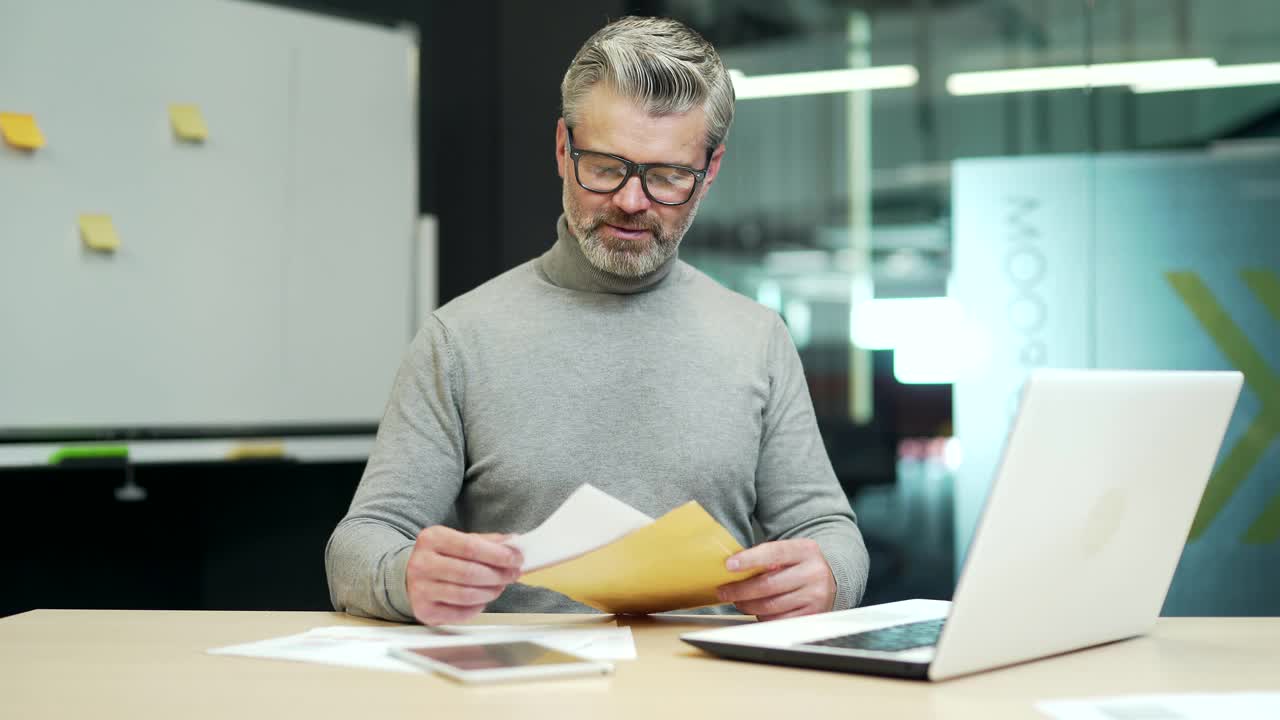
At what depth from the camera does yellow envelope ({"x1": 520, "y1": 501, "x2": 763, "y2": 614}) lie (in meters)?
1.18

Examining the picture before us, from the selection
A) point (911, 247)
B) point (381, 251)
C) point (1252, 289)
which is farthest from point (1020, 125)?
point (381, 251)

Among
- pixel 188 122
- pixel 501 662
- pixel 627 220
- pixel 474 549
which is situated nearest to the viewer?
pixel 501 662

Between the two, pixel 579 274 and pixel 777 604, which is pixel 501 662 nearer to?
pixel 777 604

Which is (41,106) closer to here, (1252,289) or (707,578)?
(707,578)

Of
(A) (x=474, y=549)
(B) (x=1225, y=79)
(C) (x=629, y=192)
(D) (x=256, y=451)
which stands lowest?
(D) (x=256, y=451)

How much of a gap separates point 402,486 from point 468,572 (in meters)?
0.37

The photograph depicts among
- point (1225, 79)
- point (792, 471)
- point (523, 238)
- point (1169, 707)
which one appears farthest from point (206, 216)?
point (1225, 79)

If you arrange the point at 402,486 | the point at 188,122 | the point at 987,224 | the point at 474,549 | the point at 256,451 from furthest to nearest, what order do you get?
the point at 987,224, the point at 256,451, the point at 188,122, the point at 402,486, the point at 474,549

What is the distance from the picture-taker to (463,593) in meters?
1.30

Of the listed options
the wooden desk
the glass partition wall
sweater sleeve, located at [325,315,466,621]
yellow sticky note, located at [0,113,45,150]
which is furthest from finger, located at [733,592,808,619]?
the glass partition wall

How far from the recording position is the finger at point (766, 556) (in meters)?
1.30

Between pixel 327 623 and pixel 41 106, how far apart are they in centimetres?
179

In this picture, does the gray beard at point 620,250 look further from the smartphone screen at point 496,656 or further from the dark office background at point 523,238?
the dark office background at point 523,238

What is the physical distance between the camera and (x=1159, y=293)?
366 centimetres
